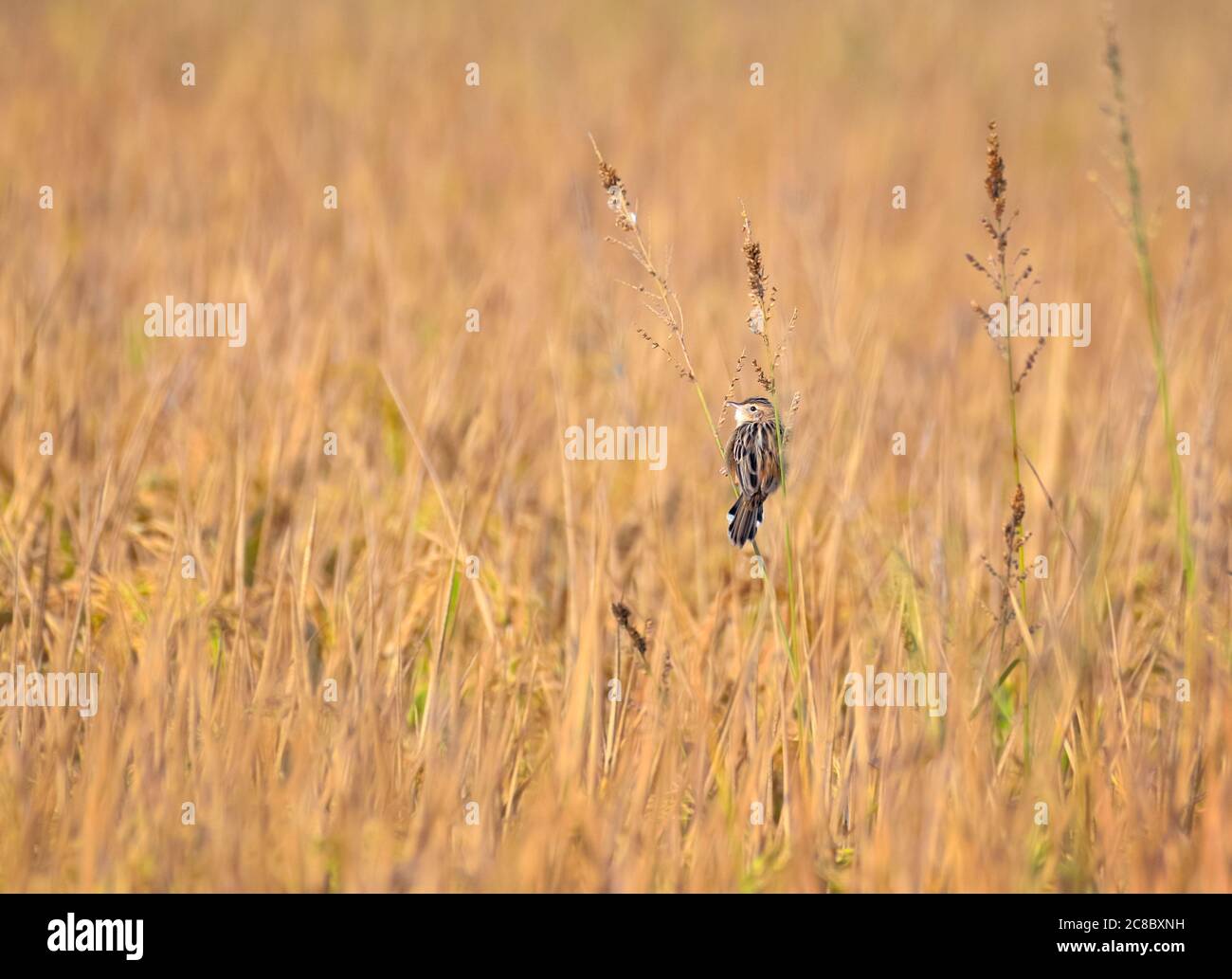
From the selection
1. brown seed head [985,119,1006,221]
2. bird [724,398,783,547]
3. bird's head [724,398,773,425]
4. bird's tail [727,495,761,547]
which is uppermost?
brown seed head [985,119,1006,221]

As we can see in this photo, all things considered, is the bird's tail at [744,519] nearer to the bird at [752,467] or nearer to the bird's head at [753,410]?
the bird at [752,467]

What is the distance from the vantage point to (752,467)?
1.80 meters

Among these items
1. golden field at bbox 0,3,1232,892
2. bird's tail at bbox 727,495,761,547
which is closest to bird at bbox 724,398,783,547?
bird's tail at bbox 727,495,761,547

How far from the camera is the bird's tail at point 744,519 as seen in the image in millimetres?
1783

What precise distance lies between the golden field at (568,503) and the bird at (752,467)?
0.74ft

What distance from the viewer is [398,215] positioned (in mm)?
6219

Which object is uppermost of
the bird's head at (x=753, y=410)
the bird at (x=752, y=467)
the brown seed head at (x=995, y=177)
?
the brown seed head at (x=995, y=177)

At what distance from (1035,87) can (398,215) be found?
194 inches

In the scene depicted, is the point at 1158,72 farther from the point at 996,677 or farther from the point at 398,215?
the point at 996,677

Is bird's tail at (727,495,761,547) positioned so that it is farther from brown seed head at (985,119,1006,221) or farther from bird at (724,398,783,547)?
brown seed head at (985,119,1006,221)

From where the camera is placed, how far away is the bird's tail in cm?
178

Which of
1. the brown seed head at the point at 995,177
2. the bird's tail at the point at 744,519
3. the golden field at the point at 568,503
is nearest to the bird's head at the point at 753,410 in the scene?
the bird's tail at the point at 744,519

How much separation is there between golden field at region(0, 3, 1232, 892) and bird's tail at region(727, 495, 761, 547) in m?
0.22
